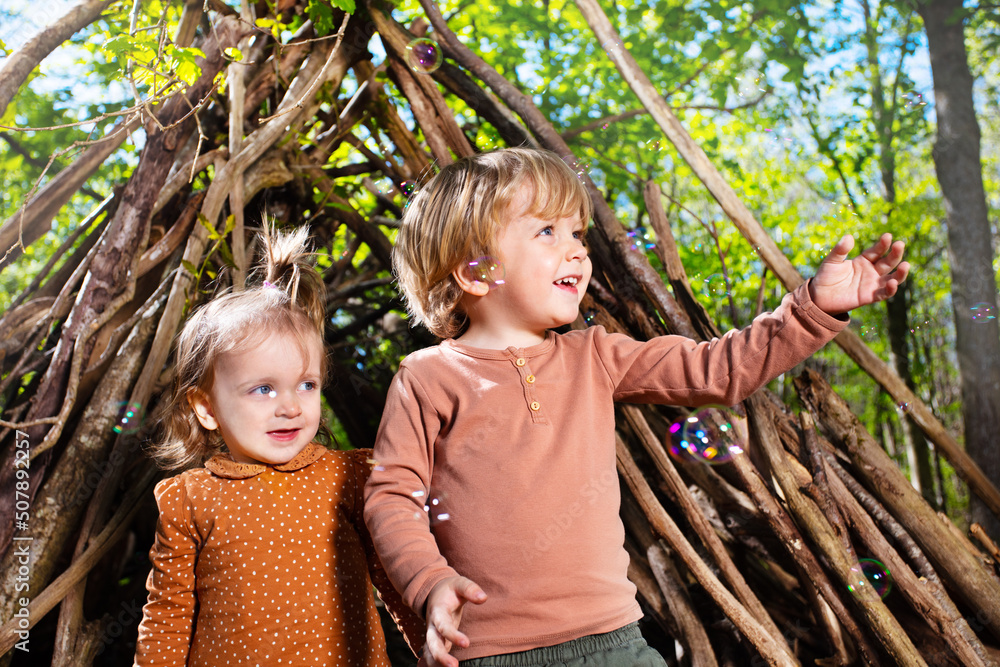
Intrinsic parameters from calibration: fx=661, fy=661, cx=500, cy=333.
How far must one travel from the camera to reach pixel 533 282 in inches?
59.9

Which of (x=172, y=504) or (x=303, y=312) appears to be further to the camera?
(x=303, y=312)

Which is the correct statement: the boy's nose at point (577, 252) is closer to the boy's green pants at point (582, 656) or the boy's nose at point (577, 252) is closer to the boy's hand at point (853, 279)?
the boy's hand at point (853, 279)

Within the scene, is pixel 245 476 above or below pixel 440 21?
below

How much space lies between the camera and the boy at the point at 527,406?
134 cm

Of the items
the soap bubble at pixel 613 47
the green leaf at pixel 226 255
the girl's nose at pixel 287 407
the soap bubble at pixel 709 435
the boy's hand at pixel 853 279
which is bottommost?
the soap bubble at pixel 709 435

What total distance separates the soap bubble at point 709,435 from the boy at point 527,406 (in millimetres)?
405

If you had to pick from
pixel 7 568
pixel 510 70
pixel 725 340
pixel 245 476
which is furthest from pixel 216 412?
pixel 510 70

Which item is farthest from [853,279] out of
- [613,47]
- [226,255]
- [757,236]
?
[226,255]

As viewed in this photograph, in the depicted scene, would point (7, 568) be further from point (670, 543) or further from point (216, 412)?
point (670, 543)

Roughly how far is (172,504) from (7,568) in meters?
0.84

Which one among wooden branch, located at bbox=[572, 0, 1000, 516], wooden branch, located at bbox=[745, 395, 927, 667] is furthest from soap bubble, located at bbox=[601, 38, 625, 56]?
wooden branch, located at bbox=[745, 395, 927, 667]

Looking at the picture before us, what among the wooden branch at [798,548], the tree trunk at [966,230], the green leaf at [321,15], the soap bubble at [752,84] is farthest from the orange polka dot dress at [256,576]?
the tree trunk at [966,230]

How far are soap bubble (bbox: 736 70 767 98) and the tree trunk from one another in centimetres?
125

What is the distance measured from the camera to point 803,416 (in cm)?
195
